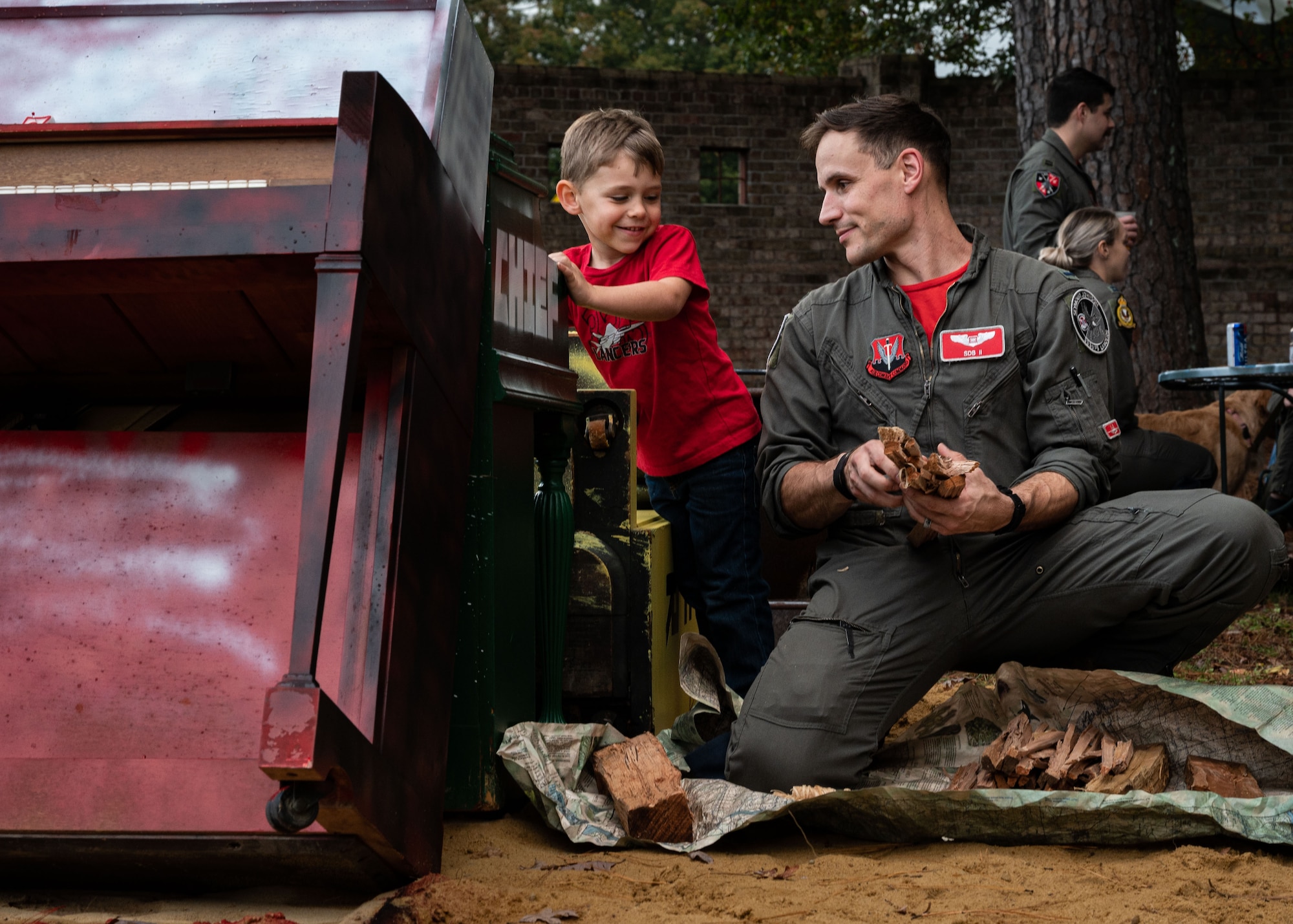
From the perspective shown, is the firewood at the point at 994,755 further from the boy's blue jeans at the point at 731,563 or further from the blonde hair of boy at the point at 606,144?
the blonde hair of boy at the point at 606,144

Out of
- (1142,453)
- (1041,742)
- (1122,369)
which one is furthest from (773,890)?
(1142,453)

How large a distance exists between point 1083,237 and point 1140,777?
Result: 2.82 meters

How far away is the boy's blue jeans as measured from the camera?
2908 mm

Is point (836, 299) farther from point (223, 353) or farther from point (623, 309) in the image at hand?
point (223, 353)

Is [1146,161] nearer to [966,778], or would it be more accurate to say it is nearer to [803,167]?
[966,778]

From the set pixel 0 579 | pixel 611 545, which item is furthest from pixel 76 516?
pixel 611 545

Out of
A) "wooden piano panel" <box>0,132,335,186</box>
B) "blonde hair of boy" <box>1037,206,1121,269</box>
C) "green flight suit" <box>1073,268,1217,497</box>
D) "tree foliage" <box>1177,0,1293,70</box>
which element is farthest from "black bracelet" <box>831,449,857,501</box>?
"tree foliage" <box>1177,0,1293,70</box>

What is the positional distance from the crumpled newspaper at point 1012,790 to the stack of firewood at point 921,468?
540 millimetres

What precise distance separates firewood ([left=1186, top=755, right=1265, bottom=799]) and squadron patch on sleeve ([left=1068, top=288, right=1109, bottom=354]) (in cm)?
89

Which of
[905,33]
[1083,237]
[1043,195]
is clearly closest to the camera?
[1083,237]

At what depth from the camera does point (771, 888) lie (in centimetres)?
183

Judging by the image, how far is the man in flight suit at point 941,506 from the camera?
2.36m

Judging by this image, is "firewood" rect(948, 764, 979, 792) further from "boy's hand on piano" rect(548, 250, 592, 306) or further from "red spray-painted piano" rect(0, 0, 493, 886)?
"boy's hand on piano" rect(548, 250, 592, 306)

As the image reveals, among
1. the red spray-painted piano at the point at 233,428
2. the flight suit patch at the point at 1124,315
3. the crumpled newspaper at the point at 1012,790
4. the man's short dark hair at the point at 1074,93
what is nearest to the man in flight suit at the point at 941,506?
the crumpled newspaper at the point at 1012,790
